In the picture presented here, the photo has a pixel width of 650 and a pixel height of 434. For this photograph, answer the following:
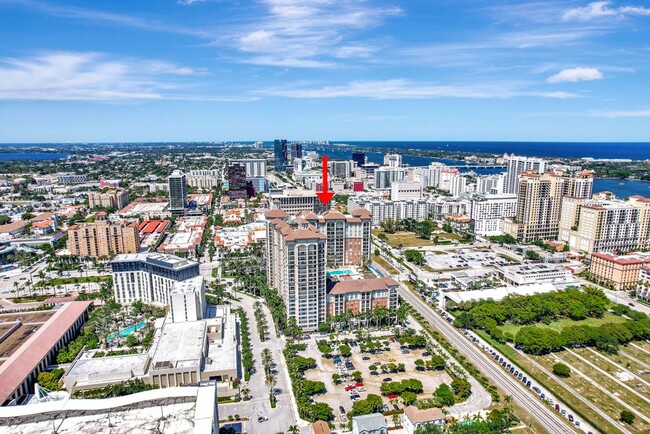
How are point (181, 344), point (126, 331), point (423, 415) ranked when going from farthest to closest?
point (126, 331), point (181, 344), point (423, 415)

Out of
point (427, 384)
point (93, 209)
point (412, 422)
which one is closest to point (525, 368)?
point (427, 384)

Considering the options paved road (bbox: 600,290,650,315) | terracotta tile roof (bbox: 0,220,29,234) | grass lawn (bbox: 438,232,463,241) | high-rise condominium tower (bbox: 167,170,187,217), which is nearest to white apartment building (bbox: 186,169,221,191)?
high-rise condominium tower (bbox: 167,170,187,217)

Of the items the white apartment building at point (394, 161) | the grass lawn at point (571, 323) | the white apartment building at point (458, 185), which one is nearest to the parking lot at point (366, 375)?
the grass lawn at point (571, 323)

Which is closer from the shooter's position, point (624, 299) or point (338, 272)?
point (624, 299)

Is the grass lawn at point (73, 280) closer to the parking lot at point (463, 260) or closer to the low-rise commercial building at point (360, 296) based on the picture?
the low-rise commercial building at point (360, 296)

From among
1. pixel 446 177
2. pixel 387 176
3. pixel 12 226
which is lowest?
pixel 12 226

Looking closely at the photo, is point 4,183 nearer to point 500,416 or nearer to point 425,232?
point 425,232

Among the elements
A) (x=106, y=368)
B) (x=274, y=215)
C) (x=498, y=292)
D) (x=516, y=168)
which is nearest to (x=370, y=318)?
(x=498, y=292)

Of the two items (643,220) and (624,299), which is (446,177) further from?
(624,299)
